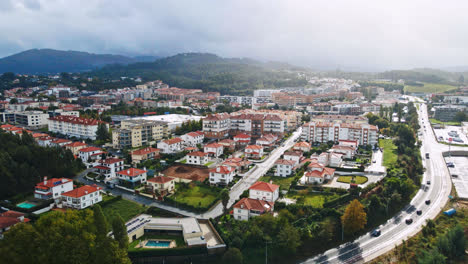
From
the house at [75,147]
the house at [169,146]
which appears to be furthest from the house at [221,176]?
the house at [75,147]

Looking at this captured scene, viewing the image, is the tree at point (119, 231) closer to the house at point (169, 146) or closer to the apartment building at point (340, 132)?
the house at point (169, 146)

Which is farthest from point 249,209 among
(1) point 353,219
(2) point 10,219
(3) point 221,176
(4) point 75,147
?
(4) point 75,147

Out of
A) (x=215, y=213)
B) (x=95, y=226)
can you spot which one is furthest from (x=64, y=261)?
(x=215, y=213)

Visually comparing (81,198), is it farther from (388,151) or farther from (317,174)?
(388,151)

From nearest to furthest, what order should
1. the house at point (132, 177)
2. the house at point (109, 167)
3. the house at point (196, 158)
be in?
the house at point (132, 177) → the house at point (109, 167) → the house at point (196, 158)

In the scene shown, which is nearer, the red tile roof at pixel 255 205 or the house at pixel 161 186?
the red tile roof at pixel 255 205

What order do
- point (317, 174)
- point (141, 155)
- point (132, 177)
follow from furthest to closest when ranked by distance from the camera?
point (141, 155) < point (317, 174) < point (132, 177)
